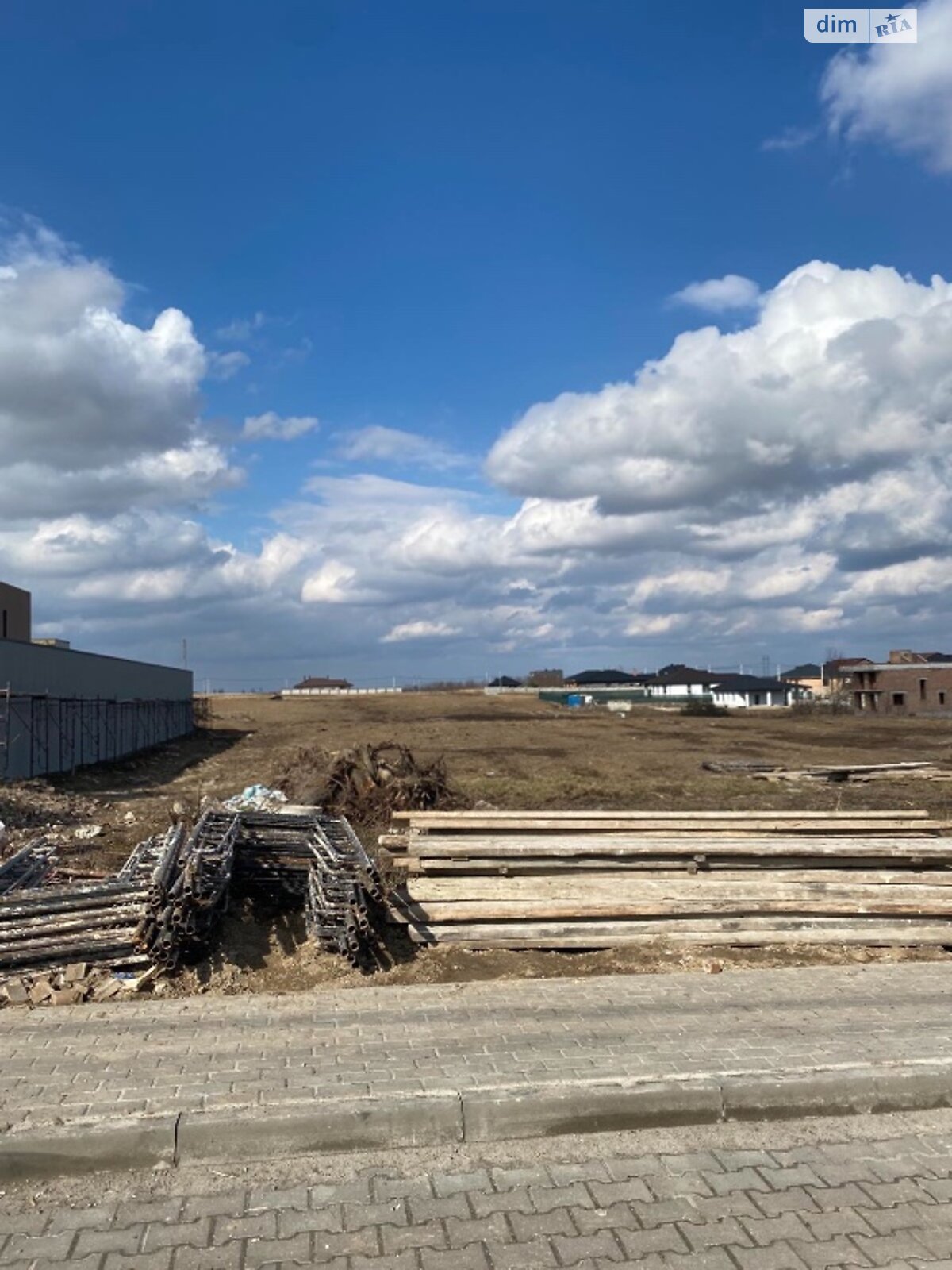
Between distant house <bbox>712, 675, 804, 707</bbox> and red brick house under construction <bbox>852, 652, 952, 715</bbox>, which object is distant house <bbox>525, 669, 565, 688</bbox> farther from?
red brick house under construction <bbox>852, 652, 952, 715</bbox>

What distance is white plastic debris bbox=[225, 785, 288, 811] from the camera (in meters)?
14.2

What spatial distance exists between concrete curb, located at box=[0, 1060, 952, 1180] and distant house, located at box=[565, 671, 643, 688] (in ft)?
463

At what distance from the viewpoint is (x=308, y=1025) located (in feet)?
19.2

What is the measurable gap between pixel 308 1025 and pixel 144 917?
5.54 feet

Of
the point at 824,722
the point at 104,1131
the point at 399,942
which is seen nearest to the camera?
the point at 104,1131

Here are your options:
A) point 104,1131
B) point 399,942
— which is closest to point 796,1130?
point 104,1131

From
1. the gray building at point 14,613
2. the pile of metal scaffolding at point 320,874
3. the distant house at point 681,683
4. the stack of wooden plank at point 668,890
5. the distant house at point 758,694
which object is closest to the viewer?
the pile of metal scaffolding at point 320,874

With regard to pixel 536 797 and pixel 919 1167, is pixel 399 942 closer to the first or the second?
pixel 919 1167

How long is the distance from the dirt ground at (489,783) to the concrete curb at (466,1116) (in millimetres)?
2330

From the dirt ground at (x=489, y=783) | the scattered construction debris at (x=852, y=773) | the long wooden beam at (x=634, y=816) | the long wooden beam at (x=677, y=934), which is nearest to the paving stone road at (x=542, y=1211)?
the dirt ground at (x=489, y=783)

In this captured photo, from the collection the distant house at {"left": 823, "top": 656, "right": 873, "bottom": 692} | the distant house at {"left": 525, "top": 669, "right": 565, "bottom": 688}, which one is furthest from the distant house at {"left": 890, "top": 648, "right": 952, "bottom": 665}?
the distant house at {"left": 525, "top": 669, "right": 565, "bottom": 688}

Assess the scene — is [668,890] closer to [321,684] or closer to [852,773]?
[852,773]

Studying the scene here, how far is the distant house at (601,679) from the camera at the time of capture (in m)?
148

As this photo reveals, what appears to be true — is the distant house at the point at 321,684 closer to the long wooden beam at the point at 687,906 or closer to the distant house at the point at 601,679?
the distant house at the point at 601,679
